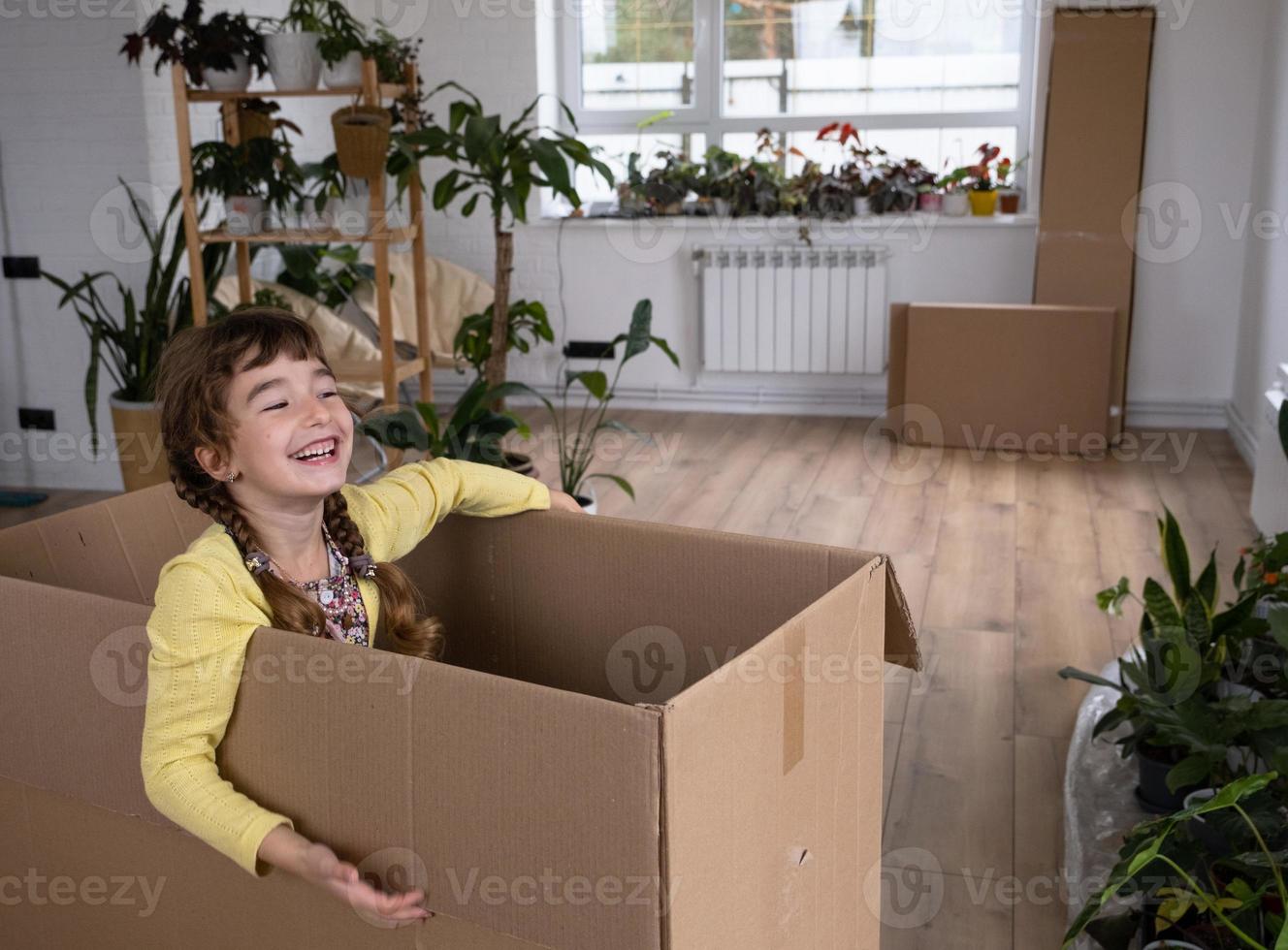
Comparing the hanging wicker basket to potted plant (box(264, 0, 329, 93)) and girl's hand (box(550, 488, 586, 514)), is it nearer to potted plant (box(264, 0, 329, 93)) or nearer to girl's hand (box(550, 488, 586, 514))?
potted plant (box(264, 0, 329, 93))

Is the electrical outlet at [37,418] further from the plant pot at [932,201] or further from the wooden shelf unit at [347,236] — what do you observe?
the plant pot at [932,201]

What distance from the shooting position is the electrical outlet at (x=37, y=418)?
4.36 meters

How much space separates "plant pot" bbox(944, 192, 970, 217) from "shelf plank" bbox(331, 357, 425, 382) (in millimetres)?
2437

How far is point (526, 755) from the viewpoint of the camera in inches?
34.7

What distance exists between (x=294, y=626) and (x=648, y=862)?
0.55 m

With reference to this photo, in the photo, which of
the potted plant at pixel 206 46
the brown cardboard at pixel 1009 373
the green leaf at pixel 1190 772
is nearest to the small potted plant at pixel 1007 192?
the brown cardboard at pixel 1009 373

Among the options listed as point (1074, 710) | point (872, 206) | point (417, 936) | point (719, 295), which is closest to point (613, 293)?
point (719, 295)

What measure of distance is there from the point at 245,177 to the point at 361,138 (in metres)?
0.49

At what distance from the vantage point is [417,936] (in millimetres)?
990

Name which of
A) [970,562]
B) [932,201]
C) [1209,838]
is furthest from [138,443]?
[932,201]

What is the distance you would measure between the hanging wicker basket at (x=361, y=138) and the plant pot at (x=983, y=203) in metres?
2.68

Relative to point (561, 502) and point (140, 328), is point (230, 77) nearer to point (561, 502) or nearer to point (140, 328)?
point (140, 328)

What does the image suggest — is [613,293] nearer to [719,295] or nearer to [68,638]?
[719,295]

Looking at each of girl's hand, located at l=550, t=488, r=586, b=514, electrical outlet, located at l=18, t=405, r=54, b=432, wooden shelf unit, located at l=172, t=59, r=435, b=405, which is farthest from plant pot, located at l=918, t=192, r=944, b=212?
girl's hand, located at l=550, t=488, r=586, b=514
